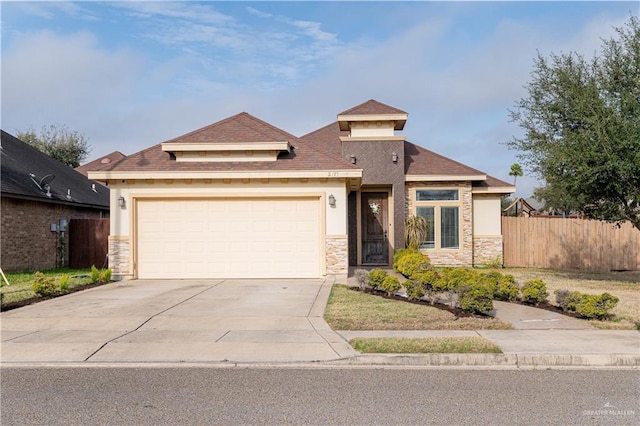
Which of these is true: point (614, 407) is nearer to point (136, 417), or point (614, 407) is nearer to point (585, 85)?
point (136, 417)

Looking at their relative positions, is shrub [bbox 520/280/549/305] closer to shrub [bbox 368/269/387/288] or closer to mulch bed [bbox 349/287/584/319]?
mulch bed [bbox 349/287/584/319]

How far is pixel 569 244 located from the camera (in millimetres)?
21922

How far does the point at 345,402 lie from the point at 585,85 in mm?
12899

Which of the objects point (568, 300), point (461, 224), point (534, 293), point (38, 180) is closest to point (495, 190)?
point (461, 224)

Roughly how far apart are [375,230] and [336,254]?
15.9 ft

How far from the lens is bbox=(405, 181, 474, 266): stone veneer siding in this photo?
21.1m

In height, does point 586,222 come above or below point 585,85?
below

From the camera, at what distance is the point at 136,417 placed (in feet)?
18.2

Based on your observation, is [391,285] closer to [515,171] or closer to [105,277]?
[105,277]

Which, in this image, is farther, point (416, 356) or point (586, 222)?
point (586, 222)

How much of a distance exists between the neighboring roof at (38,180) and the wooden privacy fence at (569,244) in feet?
57.3

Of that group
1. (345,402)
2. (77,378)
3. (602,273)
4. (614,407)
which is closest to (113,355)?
(77,378)

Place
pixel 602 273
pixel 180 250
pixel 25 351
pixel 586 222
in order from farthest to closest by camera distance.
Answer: pixel 586 222 → pixel 602 273 → pixel 180 250 → pixel 25 351

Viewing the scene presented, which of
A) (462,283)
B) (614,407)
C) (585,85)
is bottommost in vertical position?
(614,407)
